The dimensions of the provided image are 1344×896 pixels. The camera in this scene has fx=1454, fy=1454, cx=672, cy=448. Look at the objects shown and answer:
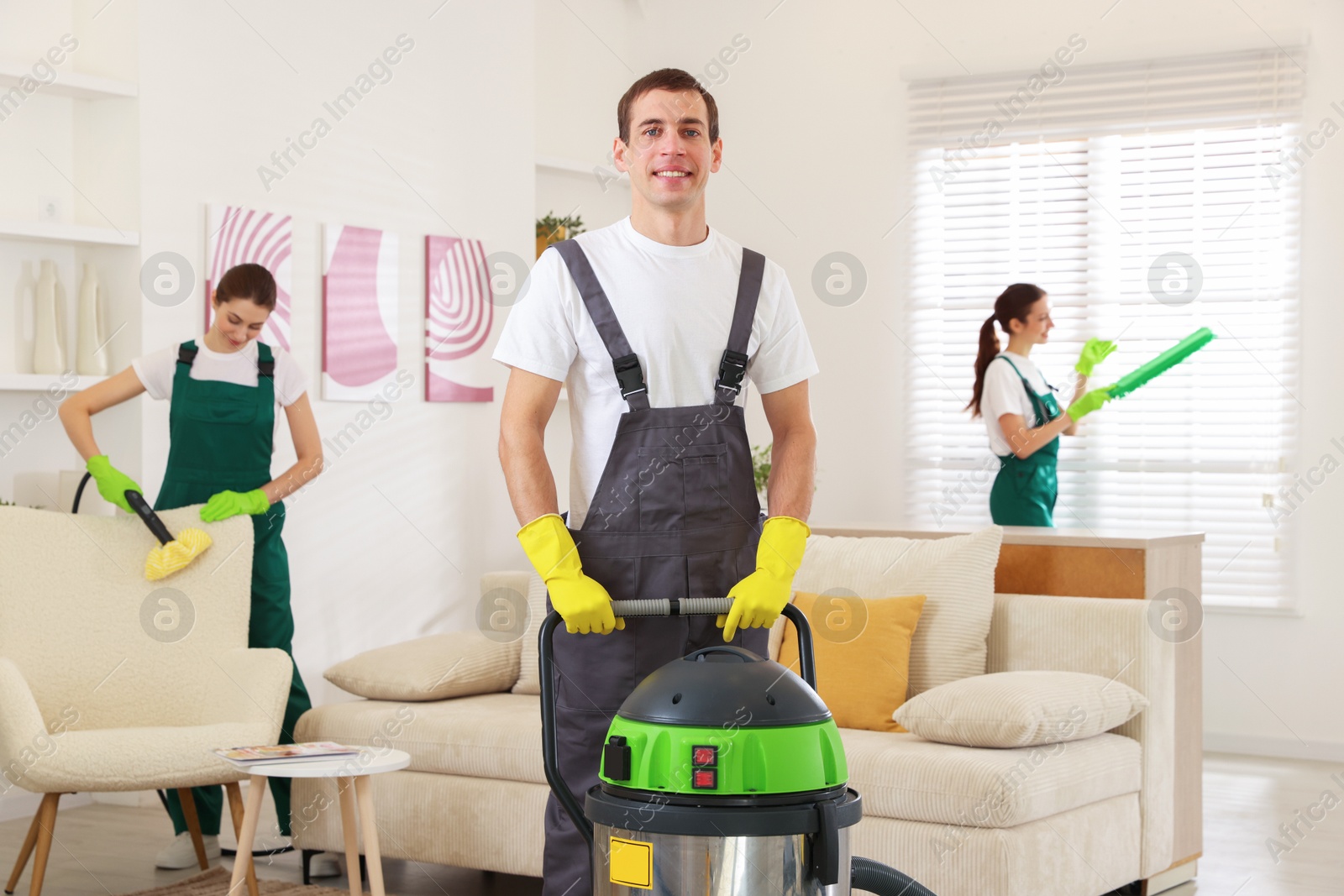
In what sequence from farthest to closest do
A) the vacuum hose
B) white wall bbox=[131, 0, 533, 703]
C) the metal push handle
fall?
1. white wall bbox=[131, 0, 533, 703]
2. the vacuum hose
3. the metal push handle

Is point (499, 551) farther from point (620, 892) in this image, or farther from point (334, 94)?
point (620, 892)

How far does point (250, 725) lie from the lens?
3.24 metres

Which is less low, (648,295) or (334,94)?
(334,94)

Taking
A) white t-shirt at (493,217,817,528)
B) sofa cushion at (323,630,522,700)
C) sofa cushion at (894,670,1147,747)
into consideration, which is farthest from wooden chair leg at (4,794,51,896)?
white t-shirt at (493,217,817,528)

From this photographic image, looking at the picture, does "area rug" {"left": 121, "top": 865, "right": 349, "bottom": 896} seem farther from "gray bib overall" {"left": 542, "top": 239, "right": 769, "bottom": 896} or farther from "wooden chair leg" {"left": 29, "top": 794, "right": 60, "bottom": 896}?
"gray bib overall" {"left": 542, "top": 239, "right": 769, "bottom": 896}

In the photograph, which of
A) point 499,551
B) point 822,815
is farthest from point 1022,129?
point 822,815

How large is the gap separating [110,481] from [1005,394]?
2737mm

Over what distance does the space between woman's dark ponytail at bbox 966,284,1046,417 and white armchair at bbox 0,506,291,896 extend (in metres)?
2.54

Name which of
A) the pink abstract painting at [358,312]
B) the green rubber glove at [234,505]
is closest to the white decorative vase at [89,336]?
the green rubber glove at [234,505]

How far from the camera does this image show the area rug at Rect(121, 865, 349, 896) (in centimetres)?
329

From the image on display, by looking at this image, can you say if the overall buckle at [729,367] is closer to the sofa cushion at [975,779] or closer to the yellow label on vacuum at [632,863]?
the yellow label on vacuum at [632,863]

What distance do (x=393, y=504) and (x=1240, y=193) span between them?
10.7 ft

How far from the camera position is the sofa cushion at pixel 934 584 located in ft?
10.9

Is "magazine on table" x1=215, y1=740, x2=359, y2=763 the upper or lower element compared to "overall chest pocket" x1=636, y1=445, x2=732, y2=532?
lower
